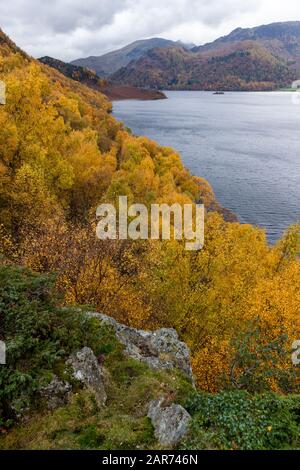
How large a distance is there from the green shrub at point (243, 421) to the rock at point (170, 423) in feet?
1.30

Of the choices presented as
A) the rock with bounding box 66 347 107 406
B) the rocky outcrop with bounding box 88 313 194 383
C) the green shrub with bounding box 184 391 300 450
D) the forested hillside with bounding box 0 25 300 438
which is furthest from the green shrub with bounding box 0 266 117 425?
the green shrub with bounding box 184 391 300 450

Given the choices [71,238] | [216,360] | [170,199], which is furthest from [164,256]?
[170,199]

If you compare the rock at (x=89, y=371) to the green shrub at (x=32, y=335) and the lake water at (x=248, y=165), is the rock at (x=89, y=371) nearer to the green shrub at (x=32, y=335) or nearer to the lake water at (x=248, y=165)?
the green shrub at (x=32, y=335)

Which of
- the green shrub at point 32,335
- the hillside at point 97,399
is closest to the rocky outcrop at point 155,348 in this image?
the hillside at point 97,399

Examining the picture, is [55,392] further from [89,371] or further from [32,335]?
[32,335]

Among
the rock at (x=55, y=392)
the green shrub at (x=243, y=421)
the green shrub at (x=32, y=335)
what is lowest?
the green shrub at (x=243, y=421)

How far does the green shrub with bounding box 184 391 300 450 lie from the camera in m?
14.7

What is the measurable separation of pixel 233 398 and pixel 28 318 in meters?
9.81

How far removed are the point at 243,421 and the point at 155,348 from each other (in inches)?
283

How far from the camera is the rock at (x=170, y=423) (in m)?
14.9

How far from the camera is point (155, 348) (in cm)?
2164

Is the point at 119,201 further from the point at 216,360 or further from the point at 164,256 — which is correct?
the point at 216,360
